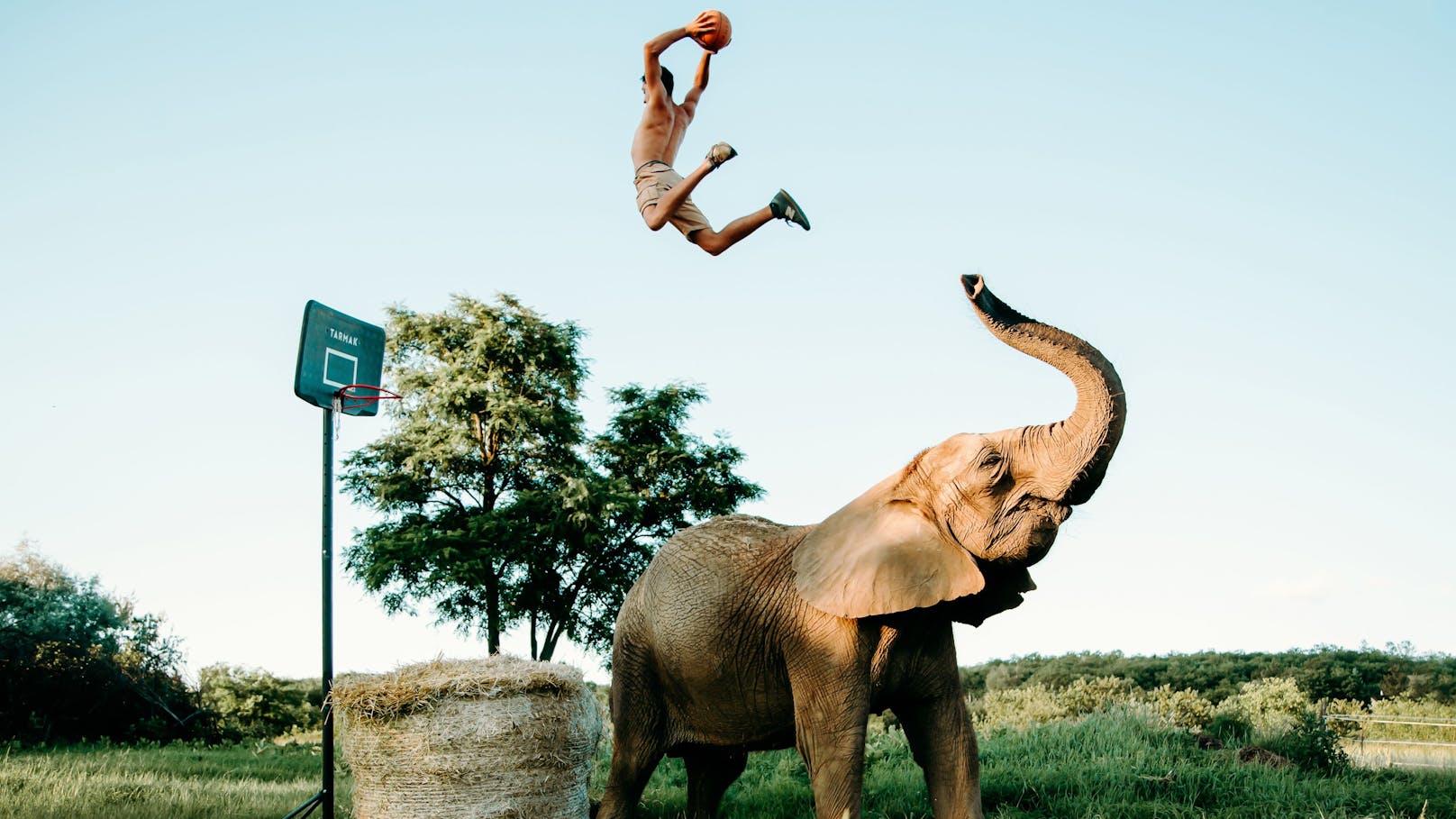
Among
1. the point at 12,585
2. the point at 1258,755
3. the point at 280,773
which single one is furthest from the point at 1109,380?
the point at 12,585

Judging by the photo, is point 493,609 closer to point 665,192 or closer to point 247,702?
point 247,702

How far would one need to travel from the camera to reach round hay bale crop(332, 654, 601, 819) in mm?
6020

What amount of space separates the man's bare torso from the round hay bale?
300 cm

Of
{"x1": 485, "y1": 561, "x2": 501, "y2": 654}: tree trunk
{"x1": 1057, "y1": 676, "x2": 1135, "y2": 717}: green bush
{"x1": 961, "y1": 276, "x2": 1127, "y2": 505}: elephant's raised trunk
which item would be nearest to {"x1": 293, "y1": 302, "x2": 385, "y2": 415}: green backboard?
{"x1": 961, "y1": 276, "x2": 1127, "y2": 505}: elephant's raised trunk

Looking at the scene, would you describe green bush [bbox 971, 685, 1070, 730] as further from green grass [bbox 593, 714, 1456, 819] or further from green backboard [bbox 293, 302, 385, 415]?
green backboard [bbox 293, 302, 385, 415]

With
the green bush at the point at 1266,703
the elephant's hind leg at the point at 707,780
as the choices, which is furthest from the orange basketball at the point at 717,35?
the green bush at the point at 1266,703

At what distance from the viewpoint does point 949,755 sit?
18.3ft

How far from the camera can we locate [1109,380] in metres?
4.93

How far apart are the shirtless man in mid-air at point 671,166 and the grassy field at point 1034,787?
14.8 ft

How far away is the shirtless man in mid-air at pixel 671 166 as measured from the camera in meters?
5.80

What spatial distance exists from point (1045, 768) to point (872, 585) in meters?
4.71

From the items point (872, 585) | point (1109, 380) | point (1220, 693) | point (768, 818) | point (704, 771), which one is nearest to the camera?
point (1109, 380)

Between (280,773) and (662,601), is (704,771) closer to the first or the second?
(662,601)

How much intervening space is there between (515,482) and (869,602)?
23764mm
